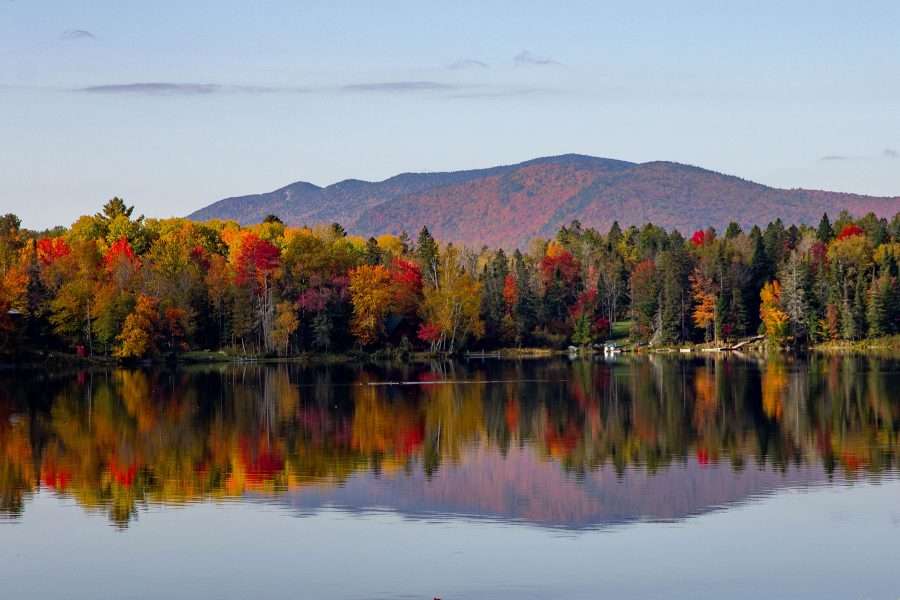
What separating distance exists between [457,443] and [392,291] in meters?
66.7

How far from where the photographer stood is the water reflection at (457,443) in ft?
101

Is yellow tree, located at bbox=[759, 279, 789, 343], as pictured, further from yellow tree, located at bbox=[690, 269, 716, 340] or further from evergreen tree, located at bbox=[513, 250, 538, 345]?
evergreen tree, located at bbox=[513, 250, 538, 345]

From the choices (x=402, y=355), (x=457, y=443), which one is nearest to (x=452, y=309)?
(x=402, y=355)

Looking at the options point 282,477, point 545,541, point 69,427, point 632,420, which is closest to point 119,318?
point 69,427

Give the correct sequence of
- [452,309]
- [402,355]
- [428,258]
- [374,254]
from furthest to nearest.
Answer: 1. [428,258]
2. [374,254]
3. [452,309]
4. [402,355]

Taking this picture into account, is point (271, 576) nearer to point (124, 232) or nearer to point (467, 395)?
point (467, 395)

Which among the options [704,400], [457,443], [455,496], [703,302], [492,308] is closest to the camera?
[455,496]

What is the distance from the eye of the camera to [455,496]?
1212 inches

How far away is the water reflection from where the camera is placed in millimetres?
30812

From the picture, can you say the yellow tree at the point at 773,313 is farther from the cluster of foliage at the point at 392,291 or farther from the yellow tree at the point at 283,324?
the yellow tree at the point at 283,324

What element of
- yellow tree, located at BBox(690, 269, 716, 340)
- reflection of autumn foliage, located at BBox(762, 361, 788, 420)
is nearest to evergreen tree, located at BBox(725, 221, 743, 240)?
yellow tree, located at BBox(690, 269, 716, 340)

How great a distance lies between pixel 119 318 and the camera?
93562mm

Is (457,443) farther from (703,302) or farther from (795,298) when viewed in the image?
(703,302)

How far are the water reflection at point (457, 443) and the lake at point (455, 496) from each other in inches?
6.2
